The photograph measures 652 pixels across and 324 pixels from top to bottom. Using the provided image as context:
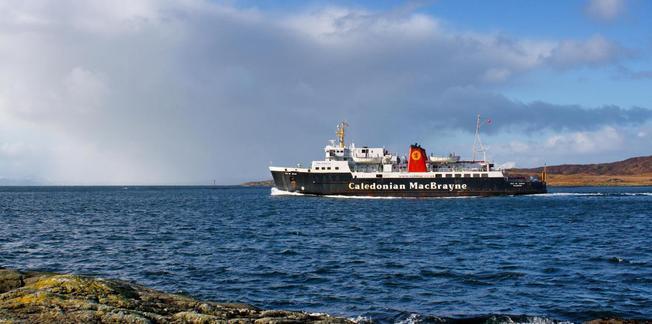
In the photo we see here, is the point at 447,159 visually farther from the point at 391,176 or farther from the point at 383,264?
the point at 383,264

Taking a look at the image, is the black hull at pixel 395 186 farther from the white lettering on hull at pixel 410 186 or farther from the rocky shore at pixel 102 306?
the rocky shore at pixel 102 306

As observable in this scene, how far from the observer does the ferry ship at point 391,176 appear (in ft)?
305

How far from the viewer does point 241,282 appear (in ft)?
67.6

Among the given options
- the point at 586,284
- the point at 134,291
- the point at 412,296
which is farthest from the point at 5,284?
the point at 586,284

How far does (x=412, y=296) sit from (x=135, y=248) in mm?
18672

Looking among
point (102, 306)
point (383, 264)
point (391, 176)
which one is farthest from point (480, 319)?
point (391, 176)

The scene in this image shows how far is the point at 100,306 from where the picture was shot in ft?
33.7

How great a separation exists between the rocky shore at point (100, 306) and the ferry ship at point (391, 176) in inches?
3143

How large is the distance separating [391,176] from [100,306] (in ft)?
276

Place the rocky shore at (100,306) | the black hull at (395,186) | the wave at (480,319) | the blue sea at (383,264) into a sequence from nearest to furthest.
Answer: the rocky shore at (100,306) < the wave at (480,319) < the blue sea at (383,264) < the black hull at (395,186)

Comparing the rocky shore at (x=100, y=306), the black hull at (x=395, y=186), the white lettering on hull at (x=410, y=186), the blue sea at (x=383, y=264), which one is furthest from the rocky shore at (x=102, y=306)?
the black hull at (x=395, y=186)

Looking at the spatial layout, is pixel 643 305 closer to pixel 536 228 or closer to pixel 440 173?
pixel 536 228

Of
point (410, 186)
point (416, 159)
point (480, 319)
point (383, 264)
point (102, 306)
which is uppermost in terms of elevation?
point (416, 159)

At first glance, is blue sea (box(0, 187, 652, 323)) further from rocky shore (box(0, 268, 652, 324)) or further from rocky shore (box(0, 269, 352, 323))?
rocky shore (box(0, 269, 352, 323))
